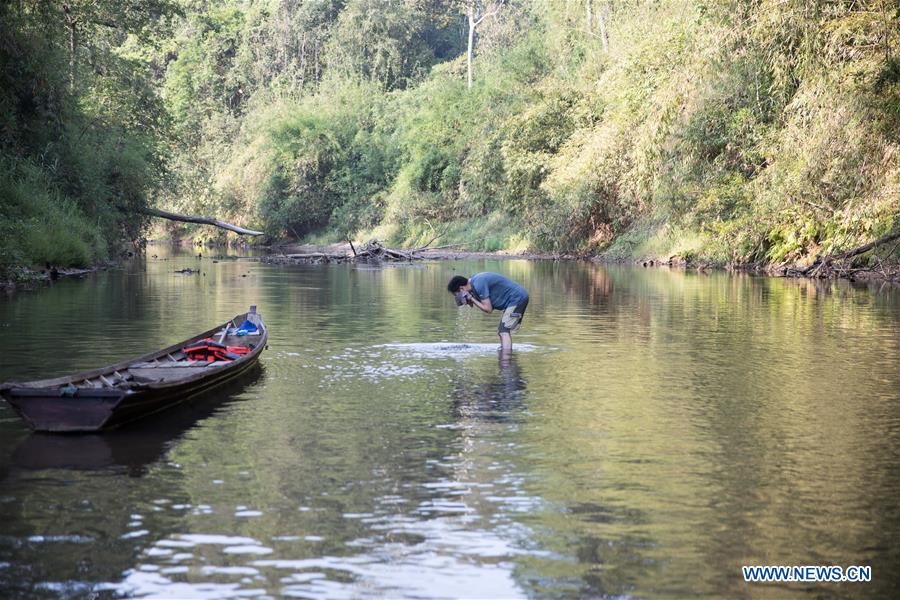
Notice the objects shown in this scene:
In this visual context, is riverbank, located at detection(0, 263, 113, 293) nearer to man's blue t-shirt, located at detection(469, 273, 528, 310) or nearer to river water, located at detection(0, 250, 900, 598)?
river water, located at detection(0, 250, 900, 598)

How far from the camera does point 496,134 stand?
174ft

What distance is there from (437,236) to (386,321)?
37.3 meters

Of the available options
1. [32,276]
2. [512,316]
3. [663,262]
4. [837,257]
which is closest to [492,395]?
[512,316]

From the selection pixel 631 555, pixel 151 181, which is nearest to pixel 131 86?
pixel 151 181

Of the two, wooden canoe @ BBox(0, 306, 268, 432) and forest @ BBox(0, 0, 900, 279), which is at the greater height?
forest @ BBox(0, 0, 900, 279)

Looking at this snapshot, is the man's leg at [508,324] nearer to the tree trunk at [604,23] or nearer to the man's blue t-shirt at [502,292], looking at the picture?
the man's blue t-shirt at [502,292]

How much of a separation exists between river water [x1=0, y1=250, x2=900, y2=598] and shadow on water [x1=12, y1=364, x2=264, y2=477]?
0.13 feet

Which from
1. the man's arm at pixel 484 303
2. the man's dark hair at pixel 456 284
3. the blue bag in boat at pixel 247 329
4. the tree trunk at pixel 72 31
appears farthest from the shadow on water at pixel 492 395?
the tree trunk at pixel 72 31

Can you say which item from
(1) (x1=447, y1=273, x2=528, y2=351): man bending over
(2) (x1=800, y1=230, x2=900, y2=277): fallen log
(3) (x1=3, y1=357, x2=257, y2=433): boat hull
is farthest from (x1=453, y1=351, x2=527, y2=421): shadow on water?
(2) (x1=800, y1=230, x2=900, y2=277): fallen log

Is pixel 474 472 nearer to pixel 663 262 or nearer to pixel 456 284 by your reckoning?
pixel 456 284

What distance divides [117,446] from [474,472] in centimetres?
318

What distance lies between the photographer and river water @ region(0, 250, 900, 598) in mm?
6828

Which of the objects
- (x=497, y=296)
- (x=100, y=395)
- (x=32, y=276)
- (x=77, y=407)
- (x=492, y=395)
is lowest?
(x=492, y=395)

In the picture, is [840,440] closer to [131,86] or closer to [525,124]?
[131,86]
